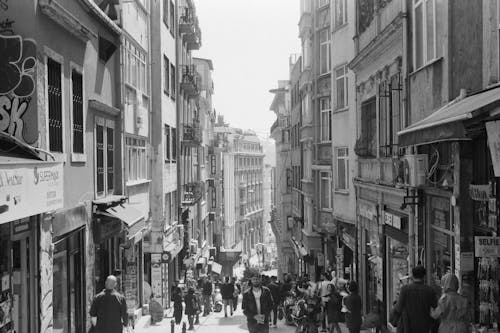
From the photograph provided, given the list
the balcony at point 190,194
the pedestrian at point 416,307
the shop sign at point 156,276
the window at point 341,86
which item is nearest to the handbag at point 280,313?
the shop sign at point 156,276

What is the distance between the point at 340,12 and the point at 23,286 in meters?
17.8

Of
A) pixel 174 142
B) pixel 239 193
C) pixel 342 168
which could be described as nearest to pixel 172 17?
pixel 174 142

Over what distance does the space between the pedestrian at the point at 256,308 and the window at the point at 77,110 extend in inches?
199

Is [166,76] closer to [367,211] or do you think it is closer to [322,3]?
[322,3]

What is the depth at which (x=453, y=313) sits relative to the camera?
30.4 feet

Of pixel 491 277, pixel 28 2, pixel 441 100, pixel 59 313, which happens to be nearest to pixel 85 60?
pixel 28 2

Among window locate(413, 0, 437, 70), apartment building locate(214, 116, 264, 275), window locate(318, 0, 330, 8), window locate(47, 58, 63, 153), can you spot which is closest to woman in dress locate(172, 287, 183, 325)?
window locate(47, 58, 63, 153)

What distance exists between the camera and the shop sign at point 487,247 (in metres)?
10.2

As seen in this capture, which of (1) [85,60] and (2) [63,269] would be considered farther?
(1) [85,60]

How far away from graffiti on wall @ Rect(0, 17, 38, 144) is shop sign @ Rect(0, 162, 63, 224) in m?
0.88

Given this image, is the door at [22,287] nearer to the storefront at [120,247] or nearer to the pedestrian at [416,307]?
the storefront at [120,247]

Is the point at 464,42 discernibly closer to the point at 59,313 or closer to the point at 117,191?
the point at 59,313

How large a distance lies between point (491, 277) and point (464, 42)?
3878mm

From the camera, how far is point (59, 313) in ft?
48.0
